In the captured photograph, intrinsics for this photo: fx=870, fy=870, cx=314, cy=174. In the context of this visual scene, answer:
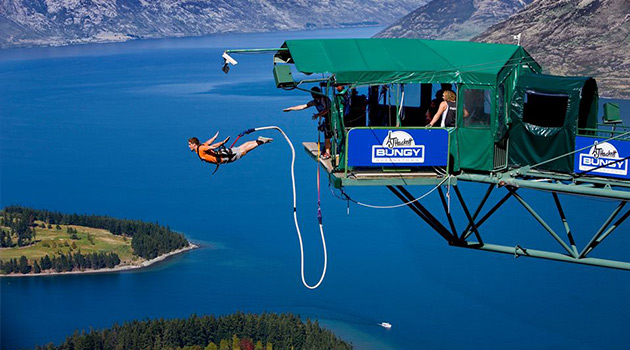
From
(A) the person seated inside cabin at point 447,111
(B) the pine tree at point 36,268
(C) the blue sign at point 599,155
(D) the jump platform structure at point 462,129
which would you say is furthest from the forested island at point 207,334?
(A) the person seated inside cabin at point 447,111

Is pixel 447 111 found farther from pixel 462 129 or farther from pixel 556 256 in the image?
pixel 556 256

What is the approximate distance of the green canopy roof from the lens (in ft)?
67.8

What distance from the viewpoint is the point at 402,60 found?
70.0 feet

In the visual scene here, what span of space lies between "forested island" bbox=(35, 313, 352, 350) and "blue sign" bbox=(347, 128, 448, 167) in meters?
73.8

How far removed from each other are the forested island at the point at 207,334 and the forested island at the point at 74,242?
29.3 m

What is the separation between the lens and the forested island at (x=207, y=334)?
94.1m

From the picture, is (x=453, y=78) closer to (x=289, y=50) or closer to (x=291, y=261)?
(x=289, y=50)

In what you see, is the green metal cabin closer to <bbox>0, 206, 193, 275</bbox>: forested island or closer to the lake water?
the lake water

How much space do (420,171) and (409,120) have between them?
10.6 ft

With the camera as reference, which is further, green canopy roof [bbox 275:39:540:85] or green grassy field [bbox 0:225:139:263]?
green grassy field [bbox 0:225:139:263]

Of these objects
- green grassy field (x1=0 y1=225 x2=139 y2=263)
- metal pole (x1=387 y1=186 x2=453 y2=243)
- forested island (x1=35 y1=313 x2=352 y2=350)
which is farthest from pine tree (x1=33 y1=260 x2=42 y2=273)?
metal pole (x1=387 y1=186 x2=453 y2=243)

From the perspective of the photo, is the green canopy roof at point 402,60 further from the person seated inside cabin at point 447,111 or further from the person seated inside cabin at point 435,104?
the person seated inside cabin at point 435,104

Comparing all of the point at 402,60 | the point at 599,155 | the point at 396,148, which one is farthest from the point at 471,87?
the point at 599,155

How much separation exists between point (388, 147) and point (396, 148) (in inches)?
7.5
